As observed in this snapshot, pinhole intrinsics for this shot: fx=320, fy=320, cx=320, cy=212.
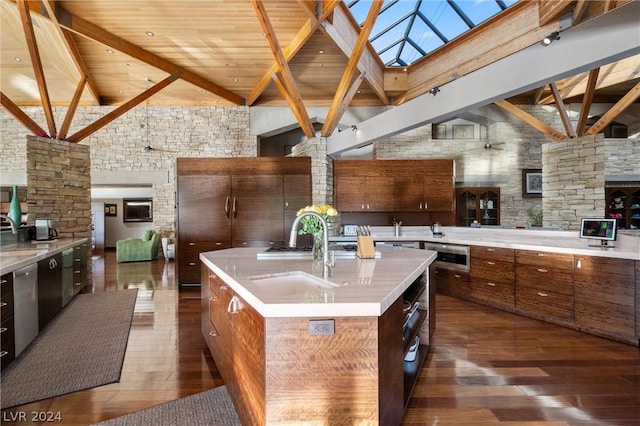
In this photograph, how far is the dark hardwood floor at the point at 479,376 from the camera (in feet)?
6.74

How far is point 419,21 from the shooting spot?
6.60 m

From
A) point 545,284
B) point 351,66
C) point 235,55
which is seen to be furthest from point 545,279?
point 235,55

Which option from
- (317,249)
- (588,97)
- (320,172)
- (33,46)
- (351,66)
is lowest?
(317,249)

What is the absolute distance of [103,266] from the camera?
8.00 metres

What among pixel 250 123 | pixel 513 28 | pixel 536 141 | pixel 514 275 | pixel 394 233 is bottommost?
pixel 514 275

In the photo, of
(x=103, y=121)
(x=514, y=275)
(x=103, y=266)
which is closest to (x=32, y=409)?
(x=514, y=275)

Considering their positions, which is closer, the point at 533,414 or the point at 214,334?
the point at 533,414

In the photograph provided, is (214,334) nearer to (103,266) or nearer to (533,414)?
(533,414)

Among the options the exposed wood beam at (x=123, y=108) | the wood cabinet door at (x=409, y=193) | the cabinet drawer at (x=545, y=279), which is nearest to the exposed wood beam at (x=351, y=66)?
the wood cabinet door at (x=409, y=193)

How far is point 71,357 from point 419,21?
772cm

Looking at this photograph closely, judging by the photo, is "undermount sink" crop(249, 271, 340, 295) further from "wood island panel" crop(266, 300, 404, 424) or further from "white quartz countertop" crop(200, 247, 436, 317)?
"wood island panel" crop(266, 300, 404, 424)

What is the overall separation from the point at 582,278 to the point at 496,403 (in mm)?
2053

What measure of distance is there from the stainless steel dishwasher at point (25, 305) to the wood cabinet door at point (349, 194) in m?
4.67

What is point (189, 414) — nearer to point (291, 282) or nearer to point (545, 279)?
point (291, 282)
